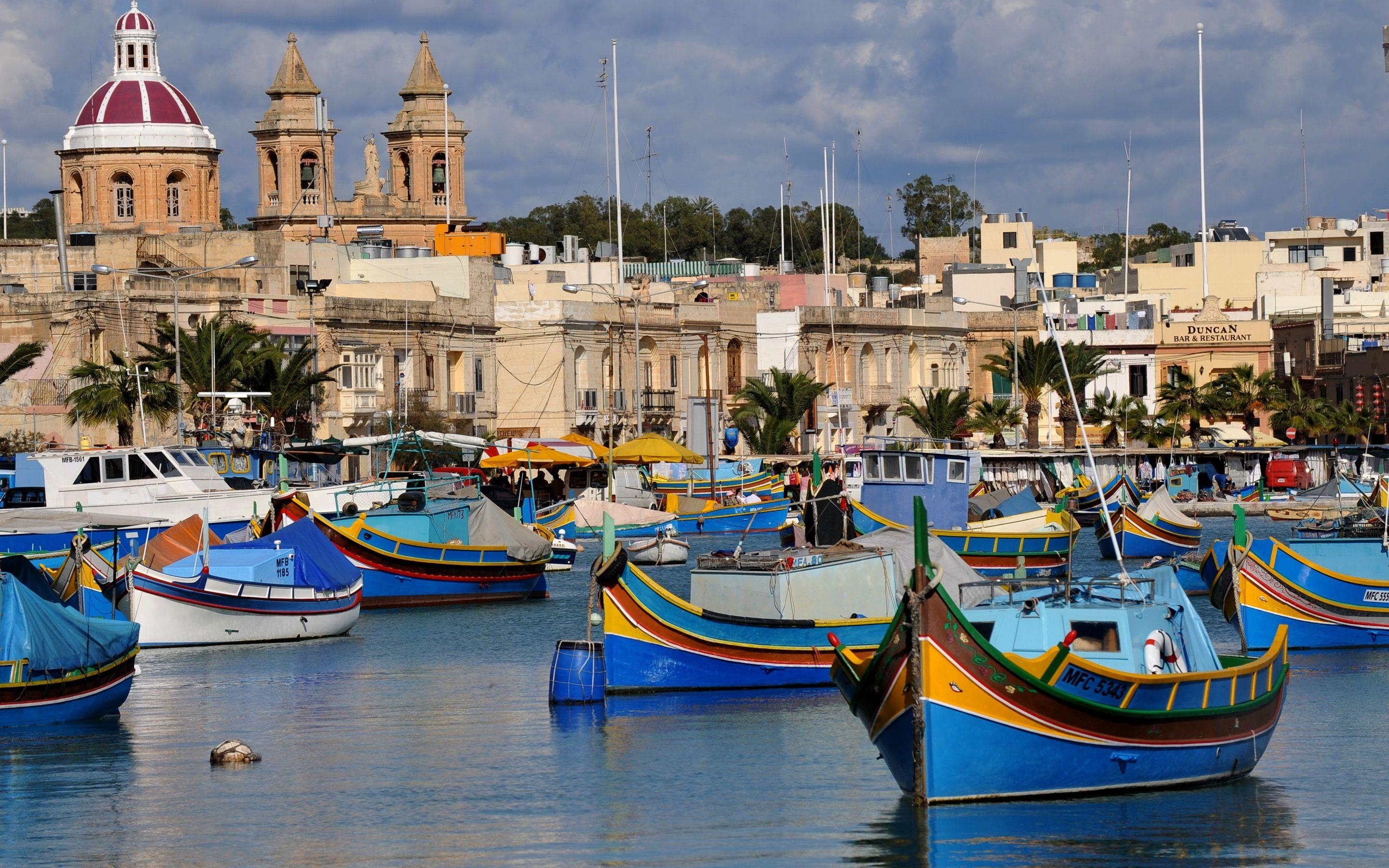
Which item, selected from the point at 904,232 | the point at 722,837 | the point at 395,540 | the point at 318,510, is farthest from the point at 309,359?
the point at 904,232

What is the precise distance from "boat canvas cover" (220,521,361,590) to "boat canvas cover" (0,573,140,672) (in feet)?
32.0

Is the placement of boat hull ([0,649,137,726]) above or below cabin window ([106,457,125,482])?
below

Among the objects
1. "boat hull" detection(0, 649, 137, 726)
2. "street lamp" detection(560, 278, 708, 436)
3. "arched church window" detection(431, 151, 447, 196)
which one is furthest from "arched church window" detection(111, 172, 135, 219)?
"boat hull" detection(0, 649, 137, 726)

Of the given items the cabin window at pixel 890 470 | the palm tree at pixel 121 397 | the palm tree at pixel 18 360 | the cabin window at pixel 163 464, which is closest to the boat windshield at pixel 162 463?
the cabin window at pixel 163 464

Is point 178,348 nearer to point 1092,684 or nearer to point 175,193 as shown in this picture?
point 1092,684

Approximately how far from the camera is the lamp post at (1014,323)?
7956 centimetres

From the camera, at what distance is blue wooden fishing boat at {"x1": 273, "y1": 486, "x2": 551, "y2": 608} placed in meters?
43.8

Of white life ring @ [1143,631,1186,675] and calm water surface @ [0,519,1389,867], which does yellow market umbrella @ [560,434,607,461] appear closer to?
calm water surface @ [0,519,1389,867]

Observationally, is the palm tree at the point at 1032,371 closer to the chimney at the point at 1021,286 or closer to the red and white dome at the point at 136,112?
the chimney at the point at 1021,286

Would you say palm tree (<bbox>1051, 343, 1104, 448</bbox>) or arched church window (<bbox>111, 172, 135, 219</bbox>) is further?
arched church window (<bbox>111, 172, 135, 219</bbox>)

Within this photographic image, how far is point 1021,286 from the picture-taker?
102m

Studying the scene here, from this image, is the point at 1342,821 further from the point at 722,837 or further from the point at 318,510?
the point at 318,510

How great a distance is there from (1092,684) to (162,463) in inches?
1272

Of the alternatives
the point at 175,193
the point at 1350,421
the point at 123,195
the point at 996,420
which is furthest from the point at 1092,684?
the point at 123,195
